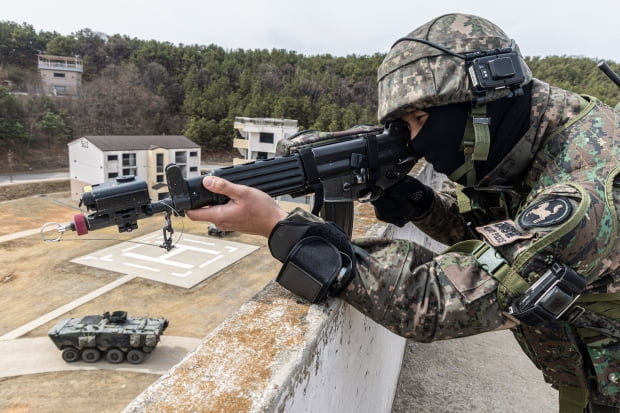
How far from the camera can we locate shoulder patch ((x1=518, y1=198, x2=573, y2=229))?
1.46 metres

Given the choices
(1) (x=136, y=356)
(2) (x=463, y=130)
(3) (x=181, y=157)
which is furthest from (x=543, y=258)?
(3) (x=181, y=157)

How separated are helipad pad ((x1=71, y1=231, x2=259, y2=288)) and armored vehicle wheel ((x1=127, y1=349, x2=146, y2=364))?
5.34 metres

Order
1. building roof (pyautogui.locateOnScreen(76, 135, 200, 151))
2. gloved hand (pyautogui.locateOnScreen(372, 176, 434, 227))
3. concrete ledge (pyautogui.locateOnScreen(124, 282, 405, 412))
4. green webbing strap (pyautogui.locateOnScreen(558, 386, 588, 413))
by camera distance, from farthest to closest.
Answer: building roof (pyautogui.locateOnScreen(76, 135, 200, 151)) → gloved hand (pyautogui.locateOnScreen(372, 176, 434, 227)) → green webbing strap (pyautogui.locateOnScreen(558, 386, 588, 413)) → concrete ledge (pyautogui.locateOnScreen(124, 282, 405, 412))

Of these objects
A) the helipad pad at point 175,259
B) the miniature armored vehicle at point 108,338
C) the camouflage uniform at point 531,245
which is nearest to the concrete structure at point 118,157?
the helipad pad at point 175,259

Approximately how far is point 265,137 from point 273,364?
121 ft

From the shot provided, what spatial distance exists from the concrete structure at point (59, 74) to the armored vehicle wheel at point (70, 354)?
173 feet

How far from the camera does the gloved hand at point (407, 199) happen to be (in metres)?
2.88

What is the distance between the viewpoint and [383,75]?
89.4 inches

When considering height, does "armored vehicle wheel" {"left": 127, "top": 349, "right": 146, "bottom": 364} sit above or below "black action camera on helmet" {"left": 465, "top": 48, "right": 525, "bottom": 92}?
below

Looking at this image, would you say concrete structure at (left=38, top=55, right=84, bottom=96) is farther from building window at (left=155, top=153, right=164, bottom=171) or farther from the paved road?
the paved road

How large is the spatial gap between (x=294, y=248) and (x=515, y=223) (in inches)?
35.2

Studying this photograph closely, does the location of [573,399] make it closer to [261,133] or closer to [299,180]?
[299,180]

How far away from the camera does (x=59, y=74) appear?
190 ft

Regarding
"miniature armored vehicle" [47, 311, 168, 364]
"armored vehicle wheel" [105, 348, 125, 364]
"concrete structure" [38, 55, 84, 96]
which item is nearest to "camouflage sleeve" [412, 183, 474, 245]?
"miniature armored vehicle" [47, 311, 168, 364]
